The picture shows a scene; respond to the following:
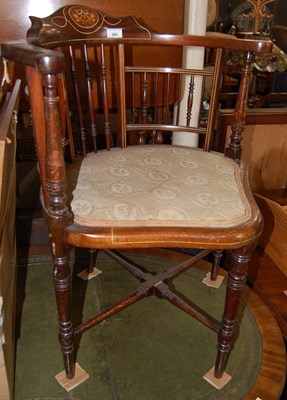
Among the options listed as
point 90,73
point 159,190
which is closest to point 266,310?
point 159,190

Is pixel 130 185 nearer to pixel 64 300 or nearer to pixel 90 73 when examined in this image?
pixel 64 300

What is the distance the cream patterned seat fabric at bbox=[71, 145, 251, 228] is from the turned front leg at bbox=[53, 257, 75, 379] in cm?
12

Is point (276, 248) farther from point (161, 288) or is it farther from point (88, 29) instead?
point (88, 29)

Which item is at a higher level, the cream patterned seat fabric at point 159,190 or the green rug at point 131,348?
the cream patterned seat fabric at point 159,190

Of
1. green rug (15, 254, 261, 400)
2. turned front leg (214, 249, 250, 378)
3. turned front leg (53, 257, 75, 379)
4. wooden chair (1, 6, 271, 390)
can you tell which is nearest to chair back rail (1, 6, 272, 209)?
wooden chair (1, 6, 271, 390)

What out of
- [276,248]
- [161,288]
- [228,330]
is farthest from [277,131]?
[228,330]

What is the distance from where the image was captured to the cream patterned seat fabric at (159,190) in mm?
803

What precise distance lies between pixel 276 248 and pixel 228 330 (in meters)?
0.67

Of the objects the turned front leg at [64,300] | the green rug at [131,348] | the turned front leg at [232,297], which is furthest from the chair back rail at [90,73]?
the green rug at [131,348]

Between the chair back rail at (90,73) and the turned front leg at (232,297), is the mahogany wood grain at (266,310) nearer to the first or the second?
the turned front leg at (232,297)

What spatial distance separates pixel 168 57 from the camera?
1521 millimetres

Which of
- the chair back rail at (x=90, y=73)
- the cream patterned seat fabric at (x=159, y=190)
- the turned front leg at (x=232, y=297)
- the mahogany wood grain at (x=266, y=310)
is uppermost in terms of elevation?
the chair back rail at (x=90, y=73)

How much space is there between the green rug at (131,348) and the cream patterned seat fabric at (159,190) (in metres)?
0.49

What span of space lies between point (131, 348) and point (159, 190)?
517mm
